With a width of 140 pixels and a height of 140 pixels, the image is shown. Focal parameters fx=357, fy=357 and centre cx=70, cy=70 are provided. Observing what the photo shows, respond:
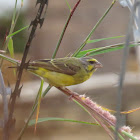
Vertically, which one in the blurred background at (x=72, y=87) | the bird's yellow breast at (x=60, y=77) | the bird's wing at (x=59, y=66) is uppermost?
the blurred background at (x=72, y=87)

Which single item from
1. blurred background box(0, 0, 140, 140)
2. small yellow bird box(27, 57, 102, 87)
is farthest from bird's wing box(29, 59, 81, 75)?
blurred background box(0, 0, 140, 140)

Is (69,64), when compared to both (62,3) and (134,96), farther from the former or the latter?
(62,3)

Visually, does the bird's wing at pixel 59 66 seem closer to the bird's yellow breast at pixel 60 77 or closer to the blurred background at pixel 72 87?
the bird's yellow breast at pixel 60 77

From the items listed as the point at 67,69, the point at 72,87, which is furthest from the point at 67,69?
the point at 72,87

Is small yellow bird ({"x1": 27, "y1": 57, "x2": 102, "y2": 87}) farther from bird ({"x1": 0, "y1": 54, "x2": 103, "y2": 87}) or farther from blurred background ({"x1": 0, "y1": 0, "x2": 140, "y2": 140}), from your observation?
blurred background ({"x1": 0, "y1": 0, "x2": 140, "y2": 140})

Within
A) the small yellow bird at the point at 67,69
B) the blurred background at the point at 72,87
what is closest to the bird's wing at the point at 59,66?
the small yellow bird at the point at 67,69

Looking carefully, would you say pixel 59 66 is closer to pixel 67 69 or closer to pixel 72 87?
pixel 67 69

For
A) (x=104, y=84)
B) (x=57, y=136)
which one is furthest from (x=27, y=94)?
(x=104, y=84)

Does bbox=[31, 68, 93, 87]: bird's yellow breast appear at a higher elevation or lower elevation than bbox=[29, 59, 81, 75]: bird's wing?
lower

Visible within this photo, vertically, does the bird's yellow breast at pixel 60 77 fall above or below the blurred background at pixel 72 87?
below
